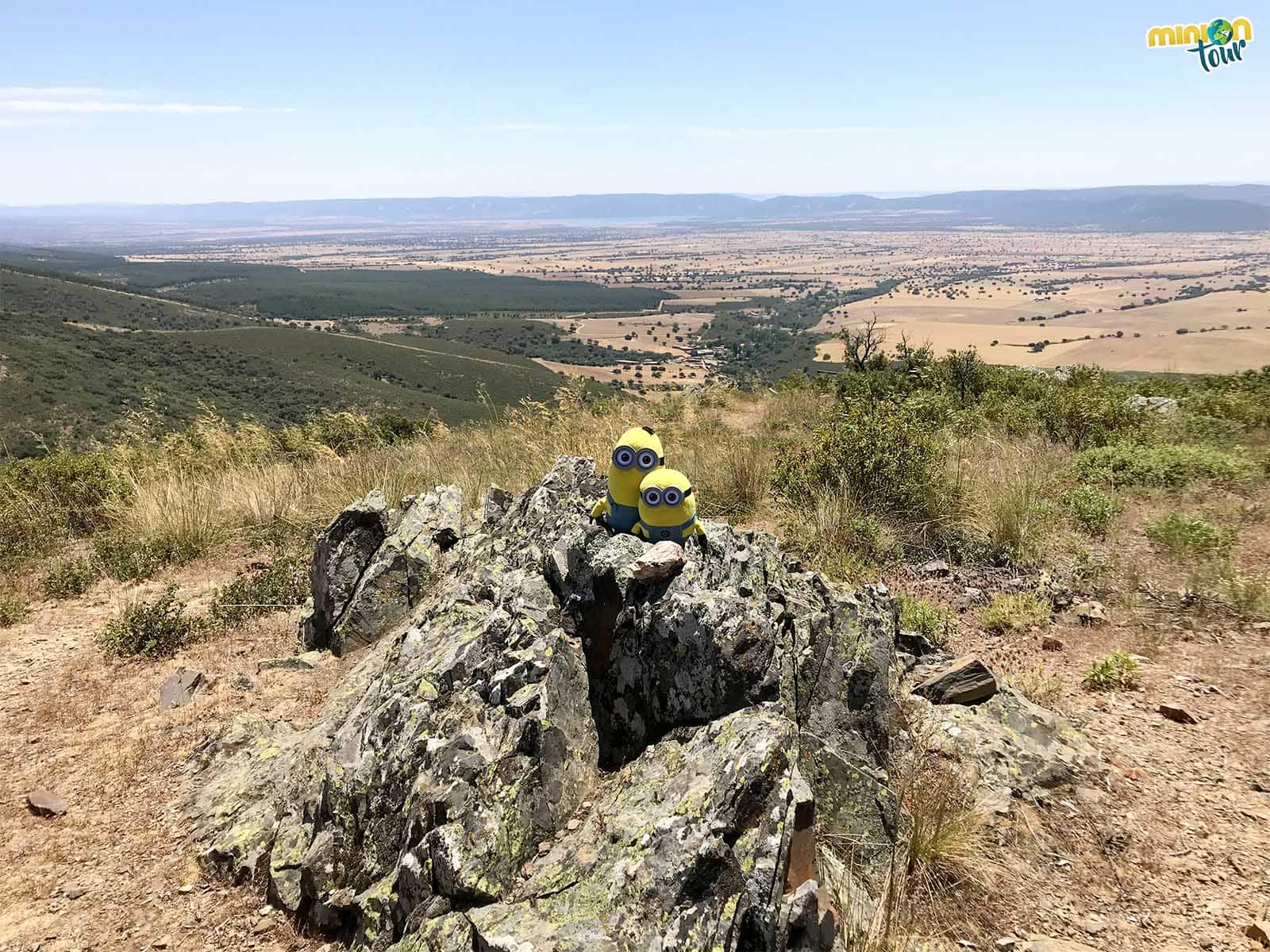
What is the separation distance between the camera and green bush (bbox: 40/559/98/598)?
25.6 feet

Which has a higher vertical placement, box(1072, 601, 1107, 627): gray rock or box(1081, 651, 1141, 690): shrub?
box(1072, 601, 1107, 627): gray rock

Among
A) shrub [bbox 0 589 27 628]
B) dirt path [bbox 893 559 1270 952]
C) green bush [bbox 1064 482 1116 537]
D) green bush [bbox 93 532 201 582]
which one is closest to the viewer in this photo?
dirt path [bbox 893 559 1270 952]

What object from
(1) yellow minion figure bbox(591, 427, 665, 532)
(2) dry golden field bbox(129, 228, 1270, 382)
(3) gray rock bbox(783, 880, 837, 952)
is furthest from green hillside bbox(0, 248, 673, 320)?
(3) gray rock bbox(783, 880, 837, 952)

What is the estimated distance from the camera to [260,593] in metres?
7.62

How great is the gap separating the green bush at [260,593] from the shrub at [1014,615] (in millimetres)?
7362

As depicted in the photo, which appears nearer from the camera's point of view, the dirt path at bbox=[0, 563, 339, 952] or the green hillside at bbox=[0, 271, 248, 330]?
the dirt path at bbox=[0, 563, 339, 952]

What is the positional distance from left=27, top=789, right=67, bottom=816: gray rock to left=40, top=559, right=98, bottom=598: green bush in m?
4.05

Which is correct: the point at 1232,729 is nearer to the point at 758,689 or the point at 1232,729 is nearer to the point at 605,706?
the point at 758,689

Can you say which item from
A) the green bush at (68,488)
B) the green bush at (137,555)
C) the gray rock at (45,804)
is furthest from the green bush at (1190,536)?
the green bush at (68,488)

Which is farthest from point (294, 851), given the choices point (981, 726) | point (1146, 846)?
point (1146, 846)

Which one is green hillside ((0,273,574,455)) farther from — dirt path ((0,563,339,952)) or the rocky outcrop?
the rocky outcrop

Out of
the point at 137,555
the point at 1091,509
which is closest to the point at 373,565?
the point at 137,555

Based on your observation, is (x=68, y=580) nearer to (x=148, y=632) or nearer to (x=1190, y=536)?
(x=148, y=632)

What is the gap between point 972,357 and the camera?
695 inches
